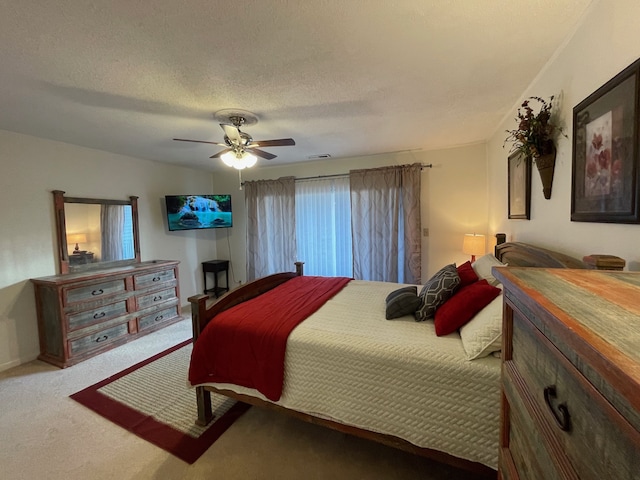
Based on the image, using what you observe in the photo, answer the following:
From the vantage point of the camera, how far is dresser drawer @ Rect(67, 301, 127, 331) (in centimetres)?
283

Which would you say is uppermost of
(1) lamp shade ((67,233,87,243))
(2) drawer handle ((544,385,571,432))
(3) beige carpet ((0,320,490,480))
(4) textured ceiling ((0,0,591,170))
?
(4) textured ceiling ((0,0,591,170))

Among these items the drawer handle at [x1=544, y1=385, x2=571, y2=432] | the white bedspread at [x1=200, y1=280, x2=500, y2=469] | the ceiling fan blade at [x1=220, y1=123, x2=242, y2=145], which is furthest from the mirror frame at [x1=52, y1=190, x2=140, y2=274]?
the drawer handle at [x1=544, y1=385, x2=571, y2=432]

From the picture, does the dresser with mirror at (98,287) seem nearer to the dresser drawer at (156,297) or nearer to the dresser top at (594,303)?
the dresser drawer at (156,297)

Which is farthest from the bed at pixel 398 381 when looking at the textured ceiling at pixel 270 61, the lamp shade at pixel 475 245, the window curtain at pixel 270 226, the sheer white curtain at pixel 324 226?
the window curtain at pixel 270 226

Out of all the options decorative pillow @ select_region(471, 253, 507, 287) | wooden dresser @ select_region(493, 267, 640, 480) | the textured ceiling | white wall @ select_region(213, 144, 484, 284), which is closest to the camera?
wooden dresser @ select_region(493, 267, 640, 480)

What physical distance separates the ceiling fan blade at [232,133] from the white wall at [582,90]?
6.61 ft

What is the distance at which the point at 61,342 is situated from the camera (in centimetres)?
276

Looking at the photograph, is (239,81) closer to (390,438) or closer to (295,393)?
(295,393)

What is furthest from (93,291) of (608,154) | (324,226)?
(608,154)

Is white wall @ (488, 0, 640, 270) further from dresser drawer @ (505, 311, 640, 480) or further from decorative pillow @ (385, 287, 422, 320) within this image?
decorative pillow @ (385, 287, 422, 320)

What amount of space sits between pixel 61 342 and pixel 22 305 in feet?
1.97

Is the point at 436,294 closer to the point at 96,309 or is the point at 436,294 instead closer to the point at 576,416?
the point at 576,416

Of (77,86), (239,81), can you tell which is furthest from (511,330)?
(77,86)

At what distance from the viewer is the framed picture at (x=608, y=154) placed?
3.44 feet
